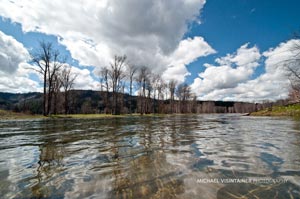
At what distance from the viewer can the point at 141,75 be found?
59.2 metres

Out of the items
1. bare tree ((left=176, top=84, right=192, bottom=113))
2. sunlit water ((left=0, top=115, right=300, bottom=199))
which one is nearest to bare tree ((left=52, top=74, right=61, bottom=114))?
sunlit water ((left=0, top=115, right=300, bottom=199))

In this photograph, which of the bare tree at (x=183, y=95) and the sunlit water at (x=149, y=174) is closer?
the sunlit water at (x=149, y=174)

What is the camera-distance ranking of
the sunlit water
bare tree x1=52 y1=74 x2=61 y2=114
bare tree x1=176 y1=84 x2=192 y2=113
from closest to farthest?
the sunlit water < bare tree x1=52 y1=74 x2=61 y2=114 < bare tree x1=176 y1=84 x2=192 y2=113

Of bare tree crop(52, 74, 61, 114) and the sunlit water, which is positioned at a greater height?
bare tree crop(52, 74, 61, 114)

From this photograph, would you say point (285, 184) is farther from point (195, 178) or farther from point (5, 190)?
point (5, 190)

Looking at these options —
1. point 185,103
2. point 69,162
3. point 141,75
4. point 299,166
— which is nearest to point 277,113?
point 141,75

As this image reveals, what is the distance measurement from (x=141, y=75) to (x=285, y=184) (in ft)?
187

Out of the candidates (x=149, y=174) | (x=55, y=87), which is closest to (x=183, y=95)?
(x=55, y=87)

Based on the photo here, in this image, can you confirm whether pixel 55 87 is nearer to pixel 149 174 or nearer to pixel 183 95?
pixel 149 174

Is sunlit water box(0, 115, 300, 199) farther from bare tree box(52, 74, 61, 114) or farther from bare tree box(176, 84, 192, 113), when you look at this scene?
bare tree box(176, 84, 192, 113)

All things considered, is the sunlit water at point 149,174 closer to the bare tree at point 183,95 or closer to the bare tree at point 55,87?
the bare tree at point 55,87

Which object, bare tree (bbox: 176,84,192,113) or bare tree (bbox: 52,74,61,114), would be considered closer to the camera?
bare tree (bbox: 52,74,61,114)

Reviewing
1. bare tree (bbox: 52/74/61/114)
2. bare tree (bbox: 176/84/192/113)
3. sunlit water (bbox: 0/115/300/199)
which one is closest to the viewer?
sunlit water (bbox: 0/115/300/199)

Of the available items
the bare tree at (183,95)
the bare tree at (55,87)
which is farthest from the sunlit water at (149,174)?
the bare tree at (183,95)
